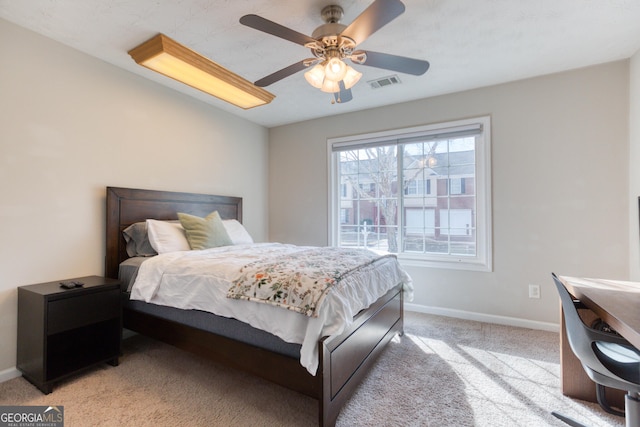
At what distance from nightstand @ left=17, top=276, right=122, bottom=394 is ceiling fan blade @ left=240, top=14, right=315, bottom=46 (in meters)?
2.09

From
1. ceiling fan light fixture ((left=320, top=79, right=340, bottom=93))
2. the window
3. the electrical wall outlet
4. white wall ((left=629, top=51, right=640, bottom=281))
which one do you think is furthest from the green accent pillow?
white wall ((left=629, top=51, right=640, bottom=281))

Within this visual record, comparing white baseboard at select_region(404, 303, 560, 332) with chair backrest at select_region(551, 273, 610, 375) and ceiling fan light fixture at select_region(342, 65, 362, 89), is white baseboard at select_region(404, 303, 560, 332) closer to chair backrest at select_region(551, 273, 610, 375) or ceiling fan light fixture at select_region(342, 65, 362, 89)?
chair backrest at select_region(551, 273, 610, 375)

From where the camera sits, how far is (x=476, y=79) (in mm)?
2990

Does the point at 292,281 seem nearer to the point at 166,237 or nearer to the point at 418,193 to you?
the point at 166,237

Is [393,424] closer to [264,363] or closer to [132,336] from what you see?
[264,363]

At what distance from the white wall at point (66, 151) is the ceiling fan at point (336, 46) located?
1.55 metres

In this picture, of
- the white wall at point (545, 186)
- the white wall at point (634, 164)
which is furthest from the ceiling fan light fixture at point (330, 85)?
the white wall at point (634, 164)

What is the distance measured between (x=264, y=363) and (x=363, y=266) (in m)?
0.89

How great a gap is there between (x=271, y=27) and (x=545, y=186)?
2923mm

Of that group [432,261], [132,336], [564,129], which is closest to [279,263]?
[132,336]

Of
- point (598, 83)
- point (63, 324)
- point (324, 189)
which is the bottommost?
point (63, 324)

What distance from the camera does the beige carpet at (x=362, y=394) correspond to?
1.67 m

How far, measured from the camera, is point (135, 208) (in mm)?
2787

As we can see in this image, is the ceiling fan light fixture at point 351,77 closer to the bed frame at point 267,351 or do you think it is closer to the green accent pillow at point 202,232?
the bed frame at point 267,351
